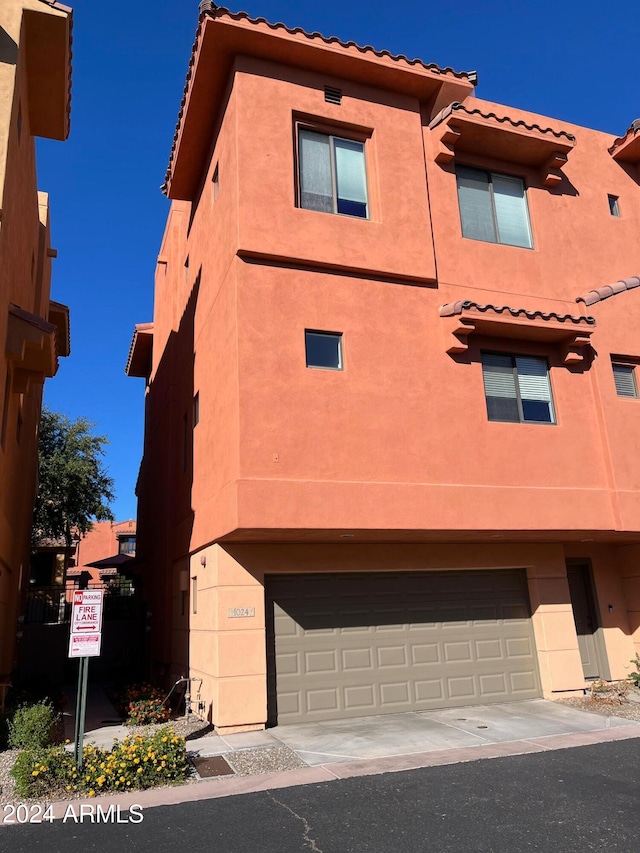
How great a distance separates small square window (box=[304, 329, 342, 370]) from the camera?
11078 mm

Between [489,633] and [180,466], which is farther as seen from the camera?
[180,466]

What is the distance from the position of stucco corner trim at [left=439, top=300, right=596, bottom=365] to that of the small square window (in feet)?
7.19

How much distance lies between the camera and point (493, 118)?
1322 centimetres

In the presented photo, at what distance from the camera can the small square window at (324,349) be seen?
36.3 feet

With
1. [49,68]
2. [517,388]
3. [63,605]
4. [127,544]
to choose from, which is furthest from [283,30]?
[127,544]

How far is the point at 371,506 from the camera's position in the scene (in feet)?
34.7

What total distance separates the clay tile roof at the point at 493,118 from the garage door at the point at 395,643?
9.20m

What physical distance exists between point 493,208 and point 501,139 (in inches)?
55.2

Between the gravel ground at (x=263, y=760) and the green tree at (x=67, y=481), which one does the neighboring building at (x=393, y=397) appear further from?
the green tree at (x=67, y=481)

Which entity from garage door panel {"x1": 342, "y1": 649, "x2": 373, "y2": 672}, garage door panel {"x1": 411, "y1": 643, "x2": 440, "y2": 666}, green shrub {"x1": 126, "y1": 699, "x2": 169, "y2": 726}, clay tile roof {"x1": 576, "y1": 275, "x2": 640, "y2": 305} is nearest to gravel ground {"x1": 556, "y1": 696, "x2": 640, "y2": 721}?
garage door panel {"x1": 411, "y1": 643, "x2": 440, "y2": 666}

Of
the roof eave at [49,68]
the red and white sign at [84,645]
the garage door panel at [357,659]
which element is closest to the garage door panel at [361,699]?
the garage door panel at [357,659]

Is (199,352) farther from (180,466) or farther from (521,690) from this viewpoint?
(521,690)

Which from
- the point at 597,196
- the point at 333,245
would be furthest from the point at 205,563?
the point at 597,196

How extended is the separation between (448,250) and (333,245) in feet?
8.51
